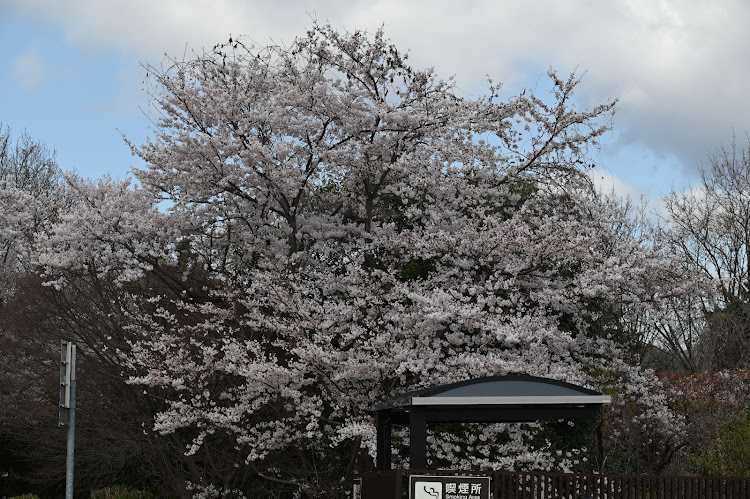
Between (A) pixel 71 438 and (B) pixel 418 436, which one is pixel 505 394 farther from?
(A) pixel 71 438

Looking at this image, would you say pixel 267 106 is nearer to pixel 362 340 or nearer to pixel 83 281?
pixel 362 340

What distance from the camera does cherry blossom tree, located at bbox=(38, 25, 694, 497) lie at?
611 inches

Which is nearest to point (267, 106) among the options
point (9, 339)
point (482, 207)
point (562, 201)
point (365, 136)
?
point (365, 136)

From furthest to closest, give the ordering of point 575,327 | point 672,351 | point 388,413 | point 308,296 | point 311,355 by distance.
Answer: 1. point 672,351
2. point 575,327
3. point 308,296
4. point 311,355
5. point 388,413

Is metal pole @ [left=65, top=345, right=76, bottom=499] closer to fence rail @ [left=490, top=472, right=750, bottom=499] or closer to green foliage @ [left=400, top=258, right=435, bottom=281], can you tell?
fence rail @ [left=490, top=472, right=750, bottom=499]

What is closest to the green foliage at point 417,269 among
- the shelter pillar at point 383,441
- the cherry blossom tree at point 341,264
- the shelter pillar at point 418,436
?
the cherry blossom tree at point 341,264

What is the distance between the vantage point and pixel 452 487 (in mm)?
10180

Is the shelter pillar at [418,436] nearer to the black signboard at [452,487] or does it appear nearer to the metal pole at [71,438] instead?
the black signboard at [452,487]

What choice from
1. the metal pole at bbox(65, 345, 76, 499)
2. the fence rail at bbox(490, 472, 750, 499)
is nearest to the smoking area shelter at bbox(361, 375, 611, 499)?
the fence rail at bbox(490, 472, 750, 499)

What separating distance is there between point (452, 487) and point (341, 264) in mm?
8573

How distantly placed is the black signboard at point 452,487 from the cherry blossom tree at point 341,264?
175 inches

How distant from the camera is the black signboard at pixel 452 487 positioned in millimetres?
10133

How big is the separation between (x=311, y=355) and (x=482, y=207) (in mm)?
5451

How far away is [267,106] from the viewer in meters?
17.7
